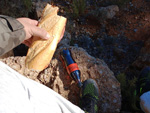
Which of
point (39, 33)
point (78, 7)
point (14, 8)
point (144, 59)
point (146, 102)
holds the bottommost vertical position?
point (146, 102)

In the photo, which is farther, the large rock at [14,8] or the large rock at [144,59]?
the large rock at [14,8]

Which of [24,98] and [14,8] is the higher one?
[14,8]

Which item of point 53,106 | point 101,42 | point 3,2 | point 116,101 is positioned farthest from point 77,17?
point 53,106

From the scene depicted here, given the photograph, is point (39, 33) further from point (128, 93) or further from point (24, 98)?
point (128, 93)

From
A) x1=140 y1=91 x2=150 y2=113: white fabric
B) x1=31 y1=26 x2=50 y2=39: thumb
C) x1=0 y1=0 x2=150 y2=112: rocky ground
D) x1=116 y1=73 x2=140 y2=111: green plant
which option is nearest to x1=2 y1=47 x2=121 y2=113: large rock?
x1=116 y1=73 x2=140 y2=111: green plant

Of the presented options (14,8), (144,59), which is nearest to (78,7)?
(14,8)

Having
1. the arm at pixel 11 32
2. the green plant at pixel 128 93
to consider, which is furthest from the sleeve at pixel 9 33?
the green plant at pixel 128 93

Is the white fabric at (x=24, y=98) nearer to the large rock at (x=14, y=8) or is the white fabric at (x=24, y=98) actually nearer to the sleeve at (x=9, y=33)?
the sleeve at (x=9, y=33)
